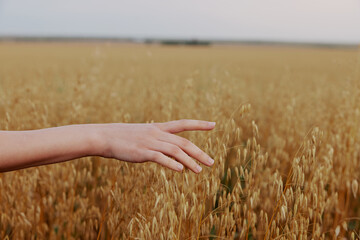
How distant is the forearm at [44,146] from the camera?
3.26 feet

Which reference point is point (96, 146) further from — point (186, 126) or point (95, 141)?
point (186, 126)

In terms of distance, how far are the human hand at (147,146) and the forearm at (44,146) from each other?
5 centimetres

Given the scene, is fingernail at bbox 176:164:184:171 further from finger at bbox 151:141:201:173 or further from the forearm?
the forearm

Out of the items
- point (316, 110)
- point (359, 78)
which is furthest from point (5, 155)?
point (316, 110)

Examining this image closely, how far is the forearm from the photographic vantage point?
3.26 ft

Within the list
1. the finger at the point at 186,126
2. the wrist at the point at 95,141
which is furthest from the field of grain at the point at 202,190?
the wrist at the point at 95,141

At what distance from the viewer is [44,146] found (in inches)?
39.9

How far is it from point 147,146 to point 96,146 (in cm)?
14

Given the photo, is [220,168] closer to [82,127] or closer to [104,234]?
[82,127]

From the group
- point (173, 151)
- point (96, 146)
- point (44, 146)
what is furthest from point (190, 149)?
point (44, 146)

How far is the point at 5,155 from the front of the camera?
38.8 inches

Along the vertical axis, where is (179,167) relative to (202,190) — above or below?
above

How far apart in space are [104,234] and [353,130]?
1567 millimetres

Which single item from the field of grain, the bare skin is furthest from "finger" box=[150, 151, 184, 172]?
the field of grain
